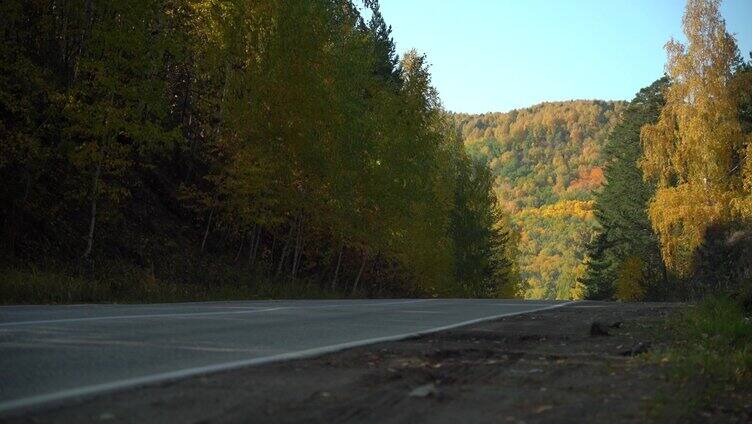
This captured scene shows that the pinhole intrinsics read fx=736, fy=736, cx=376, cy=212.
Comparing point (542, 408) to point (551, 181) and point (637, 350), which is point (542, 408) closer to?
point (637, 350)

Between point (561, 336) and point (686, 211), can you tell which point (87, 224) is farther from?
point (686, 211)

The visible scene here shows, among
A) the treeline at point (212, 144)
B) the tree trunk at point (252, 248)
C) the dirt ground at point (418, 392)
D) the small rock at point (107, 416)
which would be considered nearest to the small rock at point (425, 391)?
the dirt ground at point (418, 392)

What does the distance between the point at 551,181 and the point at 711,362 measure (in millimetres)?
165438

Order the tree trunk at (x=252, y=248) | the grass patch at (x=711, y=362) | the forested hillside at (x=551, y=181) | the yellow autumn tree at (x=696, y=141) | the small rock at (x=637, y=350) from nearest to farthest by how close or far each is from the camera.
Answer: the grass patch at (x=711, y=362)
the small rock at (x=637, y=350)
the tree trunk at (x=252, y=248)
the yellow autumn tree at (x=696, y=141)
the forested hillside at (x=551, y=181)

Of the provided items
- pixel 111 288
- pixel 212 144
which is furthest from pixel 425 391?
pixel 212 144

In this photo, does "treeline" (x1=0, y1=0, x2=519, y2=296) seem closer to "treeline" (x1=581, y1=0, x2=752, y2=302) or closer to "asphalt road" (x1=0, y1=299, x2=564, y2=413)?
"asphalt road" (x1=0, y1=299, x2=564, y2=413)

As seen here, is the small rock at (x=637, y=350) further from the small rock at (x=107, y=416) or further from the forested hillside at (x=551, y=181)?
the forested hillside at (x=551, y=181)

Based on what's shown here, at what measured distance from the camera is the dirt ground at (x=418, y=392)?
12.8ft

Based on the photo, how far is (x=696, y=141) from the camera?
32531 mm

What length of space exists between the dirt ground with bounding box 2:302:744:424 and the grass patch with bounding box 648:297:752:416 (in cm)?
15

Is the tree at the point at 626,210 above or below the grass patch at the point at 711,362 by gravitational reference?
above

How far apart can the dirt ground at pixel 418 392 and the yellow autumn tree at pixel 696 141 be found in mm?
27503

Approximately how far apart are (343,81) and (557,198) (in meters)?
139

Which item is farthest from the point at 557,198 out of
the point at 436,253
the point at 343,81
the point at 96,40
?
the point at 96,40
